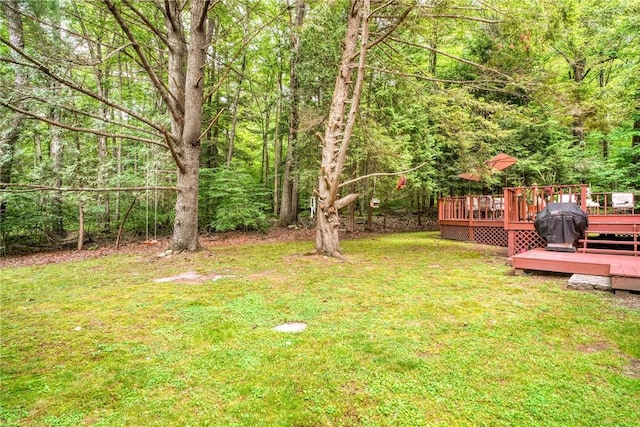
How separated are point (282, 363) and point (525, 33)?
24.3 feet

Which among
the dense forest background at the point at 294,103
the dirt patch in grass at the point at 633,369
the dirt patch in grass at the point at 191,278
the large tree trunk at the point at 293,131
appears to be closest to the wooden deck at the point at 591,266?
the dirt patch in grass at the point at 633,369

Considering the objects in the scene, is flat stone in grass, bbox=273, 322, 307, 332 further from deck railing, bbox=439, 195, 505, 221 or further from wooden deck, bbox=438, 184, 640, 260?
deck railing, bbox=439, 195, 505, 221

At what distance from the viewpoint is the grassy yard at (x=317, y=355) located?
1.74 metres

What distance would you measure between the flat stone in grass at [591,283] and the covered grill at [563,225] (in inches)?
72.4

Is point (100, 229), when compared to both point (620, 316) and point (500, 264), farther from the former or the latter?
point (620, 316)

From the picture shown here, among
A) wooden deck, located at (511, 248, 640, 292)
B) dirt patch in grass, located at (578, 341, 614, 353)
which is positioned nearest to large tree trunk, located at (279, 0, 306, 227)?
wooden deck, located at (511, 248, 640, 292)

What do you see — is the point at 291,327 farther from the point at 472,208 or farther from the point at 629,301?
the point at 472,208

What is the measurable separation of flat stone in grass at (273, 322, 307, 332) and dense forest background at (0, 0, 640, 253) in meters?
4.63

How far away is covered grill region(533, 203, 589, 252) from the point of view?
606cm

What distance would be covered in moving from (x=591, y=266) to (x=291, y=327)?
189 inches

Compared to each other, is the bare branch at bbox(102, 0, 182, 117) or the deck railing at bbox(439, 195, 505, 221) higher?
the bare branch at bbox(102, 0, 182, 117)

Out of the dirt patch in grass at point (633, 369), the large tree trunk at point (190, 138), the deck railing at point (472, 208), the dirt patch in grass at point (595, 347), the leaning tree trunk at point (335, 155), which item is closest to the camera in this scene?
the dirt patch in grass at point (633, 369)

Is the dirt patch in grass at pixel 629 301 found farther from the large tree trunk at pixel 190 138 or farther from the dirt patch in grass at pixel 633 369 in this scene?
the large tree trunk at pixel 190 138

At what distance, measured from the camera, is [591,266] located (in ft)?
15.4
